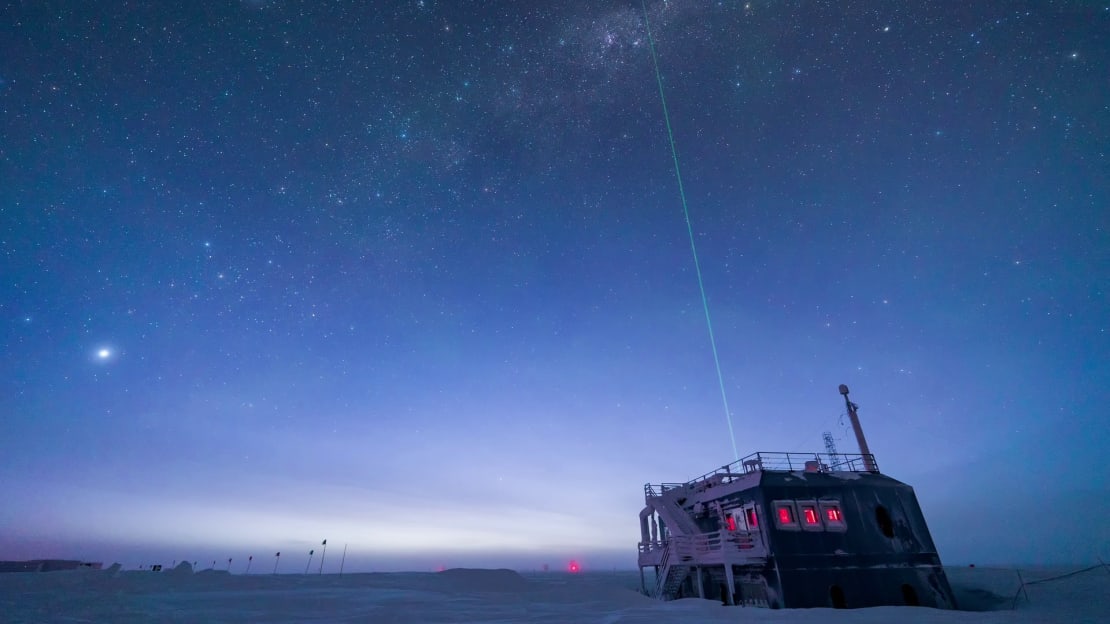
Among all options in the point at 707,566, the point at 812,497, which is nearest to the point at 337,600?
the point at 707,566

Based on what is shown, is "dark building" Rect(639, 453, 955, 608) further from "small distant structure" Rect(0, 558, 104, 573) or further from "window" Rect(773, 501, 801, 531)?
"small distant structure" Rect(0, 558, 104, 573)

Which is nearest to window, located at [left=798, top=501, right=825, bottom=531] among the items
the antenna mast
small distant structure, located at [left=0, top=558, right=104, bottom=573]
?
the antenna mast

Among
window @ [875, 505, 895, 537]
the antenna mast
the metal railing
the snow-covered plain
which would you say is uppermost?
the antenna mast

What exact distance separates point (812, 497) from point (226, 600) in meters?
29.9

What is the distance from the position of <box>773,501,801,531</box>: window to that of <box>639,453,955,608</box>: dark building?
0.05 meters

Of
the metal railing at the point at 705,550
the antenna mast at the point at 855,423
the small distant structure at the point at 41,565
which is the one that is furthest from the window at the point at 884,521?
the small distant structure at the point at 41,565

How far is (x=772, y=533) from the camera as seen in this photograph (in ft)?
80.0

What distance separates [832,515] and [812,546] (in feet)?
7.93

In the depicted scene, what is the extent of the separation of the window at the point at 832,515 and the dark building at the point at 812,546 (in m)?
0.05

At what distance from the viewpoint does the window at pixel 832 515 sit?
2512 centimetres

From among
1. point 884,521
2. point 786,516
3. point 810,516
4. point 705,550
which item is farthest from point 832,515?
point 705,550

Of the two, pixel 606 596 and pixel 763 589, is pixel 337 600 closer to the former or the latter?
pixel 606 596

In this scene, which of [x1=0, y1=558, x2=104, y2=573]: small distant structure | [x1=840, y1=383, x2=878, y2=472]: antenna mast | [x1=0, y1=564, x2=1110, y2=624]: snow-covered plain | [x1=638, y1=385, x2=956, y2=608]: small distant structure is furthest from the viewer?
[x1=0, y1=558, x2=104, y2=573]: small distant structure

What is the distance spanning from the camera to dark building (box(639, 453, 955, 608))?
2373cm
